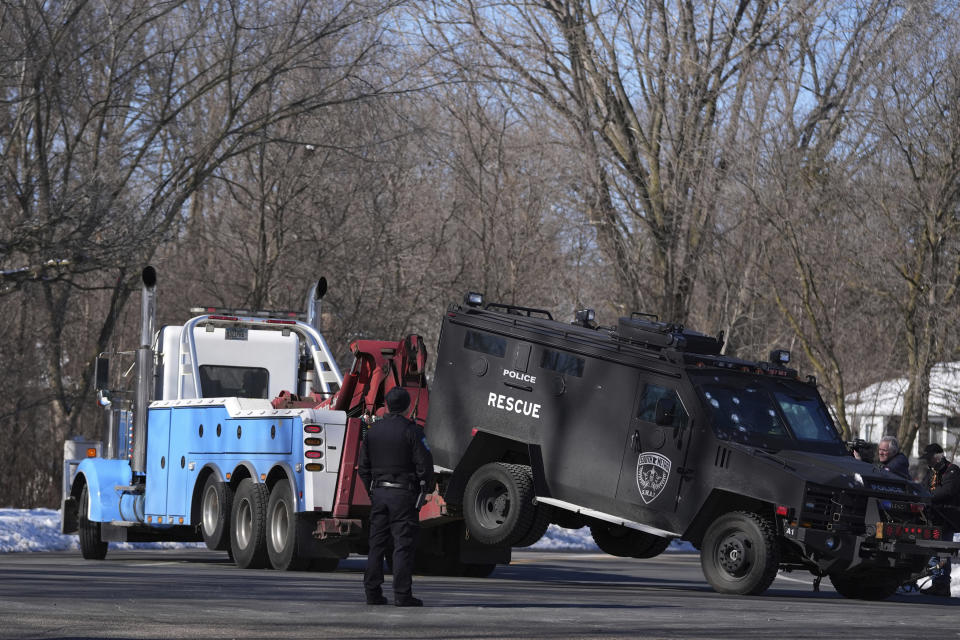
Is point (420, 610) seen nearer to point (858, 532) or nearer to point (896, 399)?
point (858, 532)

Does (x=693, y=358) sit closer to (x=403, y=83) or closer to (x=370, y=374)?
(x=370, y=374)

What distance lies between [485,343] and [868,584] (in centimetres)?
458

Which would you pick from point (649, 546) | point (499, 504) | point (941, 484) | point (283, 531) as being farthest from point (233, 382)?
point (941, 484)

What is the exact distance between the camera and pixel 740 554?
571 inches

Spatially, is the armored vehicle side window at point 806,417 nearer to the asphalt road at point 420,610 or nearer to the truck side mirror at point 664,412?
the truck side mirror at point 664,412

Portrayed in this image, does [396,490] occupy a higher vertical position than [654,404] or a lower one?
lower

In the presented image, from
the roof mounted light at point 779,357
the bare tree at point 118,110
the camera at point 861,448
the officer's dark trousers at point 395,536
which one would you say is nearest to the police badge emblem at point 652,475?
the roof mounted light at point 779,357

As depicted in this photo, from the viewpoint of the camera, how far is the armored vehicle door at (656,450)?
582 inches

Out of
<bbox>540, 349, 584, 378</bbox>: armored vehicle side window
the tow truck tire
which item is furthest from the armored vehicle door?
the tow truck tire

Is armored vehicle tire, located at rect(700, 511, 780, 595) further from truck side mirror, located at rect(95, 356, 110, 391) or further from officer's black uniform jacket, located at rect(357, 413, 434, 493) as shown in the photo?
truck side mirror, located at rect(95, 356, 110, 391)

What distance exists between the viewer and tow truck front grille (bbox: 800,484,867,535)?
14227 millimetres

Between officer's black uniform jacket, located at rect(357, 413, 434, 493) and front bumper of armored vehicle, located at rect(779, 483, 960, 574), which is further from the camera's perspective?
front bumper of armored vehicle, located at rect(779, 483, 960, 574)

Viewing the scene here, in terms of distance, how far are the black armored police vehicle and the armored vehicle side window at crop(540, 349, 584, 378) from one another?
0.04ft

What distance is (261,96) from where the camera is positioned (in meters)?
32.6
